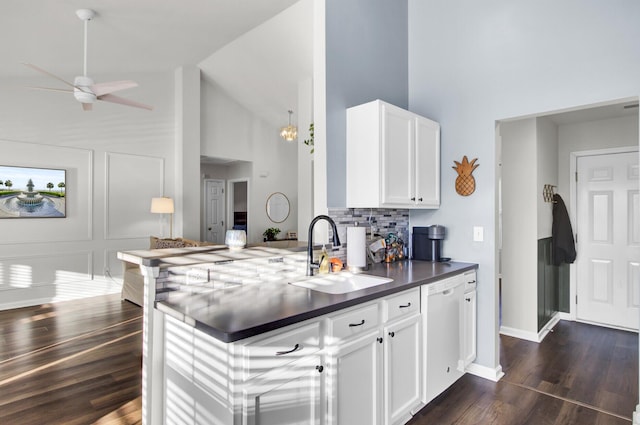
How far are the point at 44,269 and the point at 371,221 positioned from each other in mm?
4913

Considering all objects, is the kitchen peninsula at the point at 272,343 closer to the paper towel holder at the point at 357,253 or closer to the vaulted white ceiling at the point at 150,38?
the paper towel holder at the point at 357,253

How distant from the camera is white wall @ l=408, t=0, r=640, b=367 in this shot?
2365 mm

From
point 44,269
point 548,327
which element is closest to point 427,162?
point 548,327

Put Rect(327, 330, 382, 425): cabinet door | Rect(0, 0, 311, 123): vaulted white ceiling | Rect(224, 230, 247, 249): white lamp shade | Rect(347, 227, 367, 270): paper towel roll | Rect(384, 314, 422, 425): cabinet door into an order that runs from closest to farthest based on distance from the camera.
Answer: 1. Rect(327, 330, 382, 425): cabinet door
2. Rect(384, 314, 422, 425): cabinet door
3. Rect(224, 230, 247, 249): white lamp shade
4. Rect(347, 227, 367, 270): paper towel roll
5. Rect(0, 0, 311, 123): vaulted white ceiling

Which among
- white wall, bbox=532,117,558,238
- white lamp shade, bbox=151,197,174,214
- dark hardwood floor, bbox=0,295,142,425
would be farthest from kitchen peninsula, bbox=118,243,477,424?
white lamp shade, bbox=151,197,174,214

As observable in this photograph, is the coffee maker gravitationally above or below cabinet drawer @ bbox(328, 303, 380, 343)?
above

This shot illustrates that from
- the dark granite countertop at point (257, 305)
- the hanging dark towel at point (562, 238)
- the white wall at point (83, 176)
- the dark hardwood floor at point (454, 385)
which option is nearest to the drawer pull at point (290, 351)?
the dark granite countertop at point (257, 305)

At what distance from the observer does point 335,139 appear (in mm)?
2680

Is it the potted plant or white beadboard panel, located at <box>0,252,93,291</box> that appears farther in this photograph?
the potted plant

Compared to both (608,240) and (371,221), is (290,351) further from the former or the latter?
(608,240)

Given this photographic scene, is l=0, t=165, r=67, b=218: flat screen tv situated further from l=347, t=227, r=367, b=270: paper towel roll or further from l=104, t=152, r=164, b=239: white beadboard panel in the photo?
l=347, t=227, r=367, b=270: paper towel roll

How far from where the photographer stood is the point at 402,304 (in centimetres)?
209

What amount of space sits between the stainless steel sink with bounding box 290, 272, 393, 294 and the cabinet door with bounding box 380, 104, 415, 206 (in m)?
0.57

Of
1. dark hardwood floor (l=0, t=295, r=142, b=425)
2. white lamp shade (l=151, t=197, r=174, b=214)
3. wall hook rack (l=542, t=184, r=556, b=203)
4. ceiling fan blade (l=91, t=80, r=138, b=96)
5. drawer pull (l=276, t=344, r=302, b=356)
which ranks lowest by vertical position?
dark hardwood floor (l=0, t=295, r=142, b=425)
